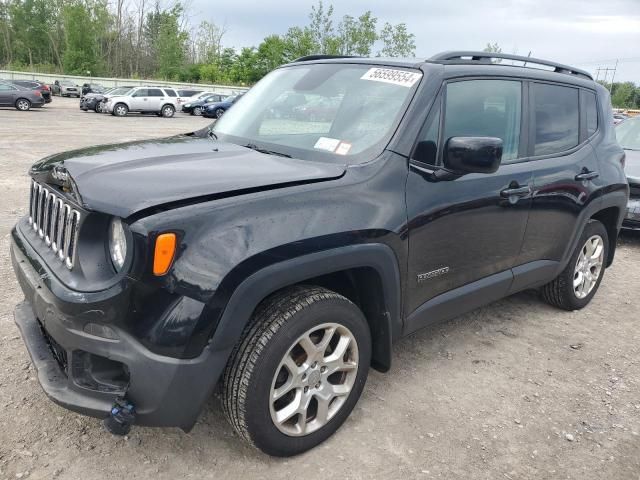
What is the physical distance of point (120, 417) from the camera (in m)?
2.05

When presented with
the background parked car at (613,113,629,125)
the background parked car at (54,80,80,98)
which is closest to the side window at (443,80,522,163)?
the background parked car at (613,113,629,125)

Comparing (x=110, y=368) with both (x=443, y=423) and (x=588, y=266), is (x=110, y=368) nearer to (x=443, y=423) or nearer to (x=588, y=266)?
(x=443, y=423)

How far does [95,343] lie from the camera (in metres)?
2.06

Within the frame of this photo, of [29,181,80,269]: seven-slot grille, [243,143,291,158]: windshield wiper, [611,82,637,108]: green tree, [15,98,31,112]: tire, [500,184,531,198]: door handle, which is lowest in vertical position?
[15,98,31,112]: tire

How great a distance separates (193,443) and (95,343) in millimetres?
834

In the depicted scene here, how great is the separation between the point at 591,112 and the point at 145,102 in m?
27.4

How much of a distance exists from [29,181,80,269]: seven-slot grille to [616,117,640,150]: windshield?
25.3 ft

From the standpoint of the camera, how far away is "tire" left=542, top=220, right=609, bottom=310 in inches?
168

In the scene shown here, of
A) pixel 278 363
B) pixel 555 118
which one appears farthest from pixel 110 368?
pixel 555 118

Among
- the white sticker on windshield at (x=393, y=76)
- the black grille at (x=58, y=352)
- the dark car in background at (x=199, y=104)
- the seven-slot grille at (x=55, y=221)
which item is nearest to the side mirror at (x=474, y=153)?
the white sticker on windshield at (x=393, y=76)

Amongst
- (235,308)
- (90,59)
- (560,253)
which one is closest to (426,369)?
(560,253)

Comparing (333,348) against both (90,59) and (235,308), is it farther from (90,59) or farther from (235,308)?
(90,59)

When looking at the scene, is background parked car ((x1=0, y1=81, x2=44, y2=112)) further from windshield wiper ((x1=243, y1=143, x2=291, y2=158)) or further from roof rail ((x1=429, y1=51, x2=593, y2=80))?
roof rail ((x1=429, y1=51, x2=593, y2=80))

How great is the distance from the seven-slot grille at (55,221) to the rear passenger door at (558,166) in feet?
9.02
